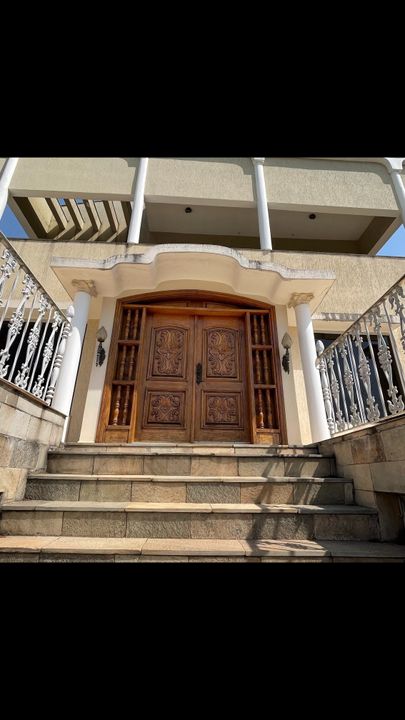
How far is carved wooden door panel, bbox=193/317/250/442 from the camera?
14.8 ft

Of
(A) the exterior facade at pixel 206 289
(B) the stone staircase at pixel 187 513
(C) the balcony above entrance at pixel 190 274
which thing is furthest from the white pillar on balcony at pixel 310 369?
(B) the stone staircase at pixel 187 513

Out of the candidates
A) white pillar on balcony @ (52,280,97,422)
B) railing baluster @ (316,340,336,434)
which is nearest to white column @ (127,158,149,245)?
white pillar on balcony @ (52,280,97,422)

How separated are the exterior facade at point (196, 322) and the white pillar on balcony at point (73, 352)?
15mm

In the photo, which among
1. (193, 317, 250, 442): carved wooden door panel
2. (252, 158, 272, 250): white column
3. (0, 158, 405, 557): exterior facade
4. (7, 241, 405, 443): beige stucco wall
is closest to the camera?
(0, 158, 405, 557): exterior facade

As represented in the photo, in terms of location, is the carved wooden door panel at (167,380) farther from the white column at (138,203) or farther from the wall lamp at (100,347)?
the white column at (138,203)

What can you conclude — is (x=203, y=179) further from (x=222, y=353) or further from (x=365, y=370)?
(x=365, y=370)

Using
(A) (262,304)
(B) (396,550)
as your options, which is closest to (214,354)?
(A) (262,304)

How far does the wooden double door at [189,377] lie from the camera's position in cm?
440

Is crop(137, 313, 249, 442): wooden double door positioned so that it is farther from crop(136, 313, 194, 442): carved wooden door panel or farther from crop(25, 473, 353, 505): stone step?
crop(25, 473, 353, 505): stone step

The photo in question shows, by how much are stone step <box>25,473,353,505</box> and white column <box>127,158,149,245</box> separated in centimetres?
445

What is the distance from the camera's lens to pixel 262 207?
6.43 m

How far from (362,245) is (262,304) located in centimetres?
490

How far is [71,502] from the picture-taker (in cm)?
240
